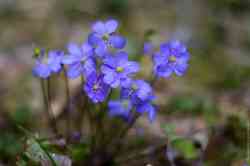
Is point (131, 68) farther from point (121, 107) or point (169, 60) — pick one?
point (121, 107)

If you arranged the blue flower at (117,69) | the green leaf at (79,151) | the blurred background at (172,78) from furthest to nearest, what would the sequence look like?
the blurred background at (172,78) < the green leaf at (79,151) < the blue flower at (117,69)

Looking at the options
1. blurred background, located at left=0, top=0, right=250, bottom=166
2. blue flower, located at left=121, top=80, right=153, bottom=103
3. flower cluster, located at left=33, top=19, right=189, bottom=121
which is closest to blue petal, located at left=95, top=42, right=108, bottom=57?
flower cluster, located at left=33, top=19, right=189, bottom=121

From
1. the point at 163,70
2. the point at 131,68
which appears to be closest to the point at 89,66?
the point at 131,68

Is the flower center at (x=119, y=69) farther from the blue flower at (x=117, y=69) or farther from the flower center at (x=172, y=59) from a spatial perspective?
the flower center at (x=172, y=59)

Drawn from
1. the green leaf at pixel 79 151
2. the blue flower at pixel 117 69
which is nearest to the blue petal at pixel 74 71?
the blue flower at pixel 117 69

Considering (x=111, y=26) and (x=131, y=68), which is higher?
(x=111, y=26)
